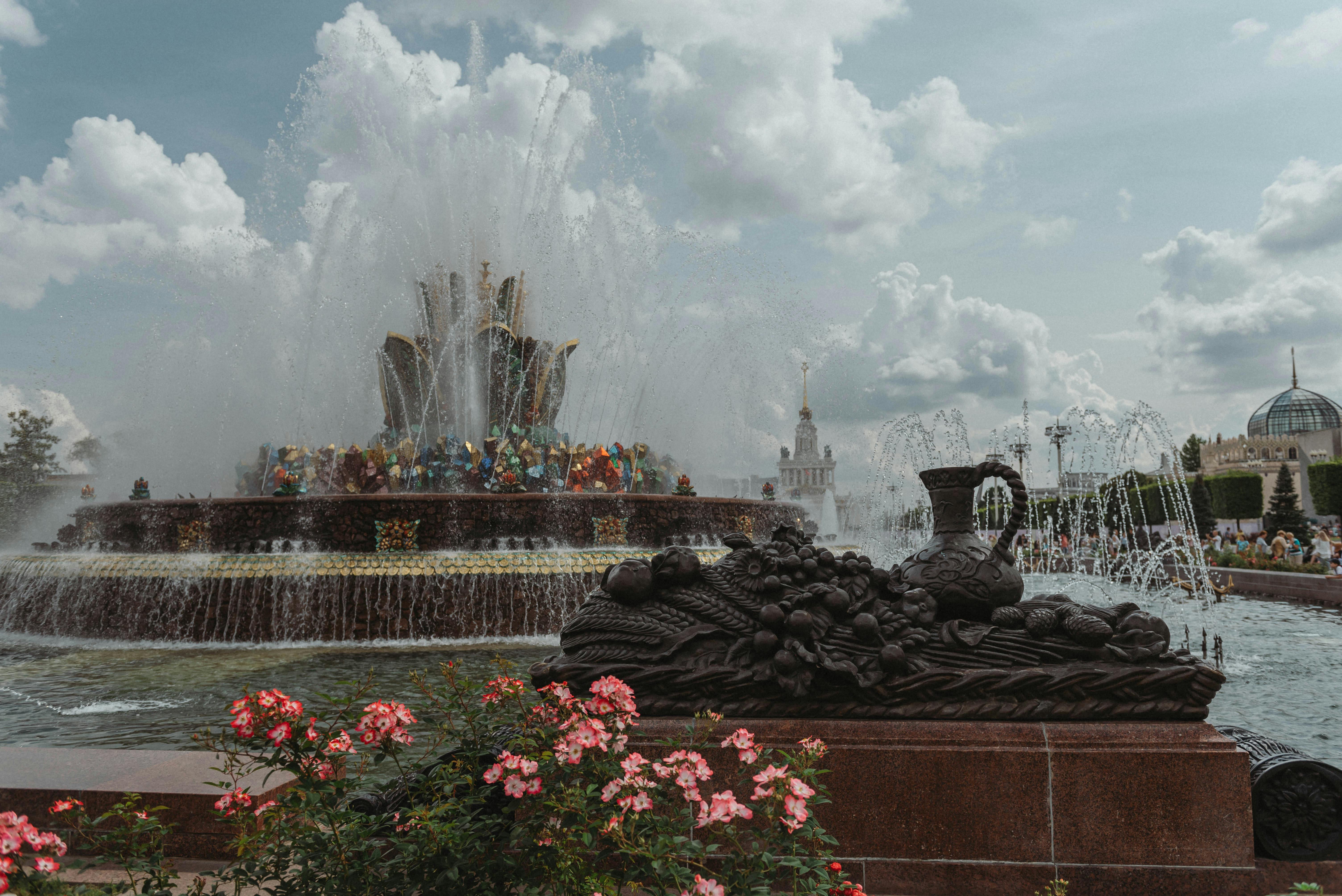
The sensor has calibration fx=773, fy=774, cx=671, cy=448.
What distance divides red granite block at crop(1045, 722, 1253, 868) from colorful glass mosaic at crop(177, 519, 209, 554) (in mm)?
12200

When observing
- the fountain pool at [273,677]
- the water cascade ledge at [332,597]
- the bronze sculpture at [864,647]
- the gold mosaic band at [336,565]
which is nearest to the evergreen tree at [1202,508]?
the fountain pool at [273,677]

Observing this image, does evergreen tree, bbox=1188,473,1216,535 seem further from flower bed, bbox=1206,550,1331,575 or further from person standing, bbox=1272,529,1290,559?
person standing, bbox=1272,529,1290,559

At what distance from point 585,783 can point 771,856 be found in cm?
58

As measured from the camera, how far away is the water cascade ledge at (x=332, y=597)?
9.84 m

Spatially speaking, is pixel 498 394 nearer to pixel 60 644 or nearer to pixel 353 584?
pixel 353 584

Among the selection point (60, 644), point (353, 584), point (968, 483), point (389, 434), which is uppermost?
point (389, 434)

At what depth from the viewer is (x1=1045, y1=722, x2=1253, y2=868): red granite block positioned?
2.54m

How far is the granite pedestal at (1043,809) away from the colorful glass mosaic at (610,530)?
9.09 meters

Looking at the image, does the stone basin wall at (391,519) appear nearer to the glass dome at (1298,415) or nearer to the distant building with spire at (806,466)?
the distant building with spire at (806,466)

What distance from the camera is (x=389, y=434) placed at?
17.3 metres

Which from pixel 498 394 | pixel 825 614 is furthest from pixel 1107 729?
pixel 498 394

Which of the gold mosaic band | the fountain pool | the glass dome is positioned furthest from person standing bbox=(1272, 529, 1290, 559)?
the glass dome

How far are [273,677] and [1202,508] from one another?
37.6m

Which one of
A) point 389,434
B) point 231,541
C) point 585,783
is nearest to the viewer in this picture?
point 585,783
